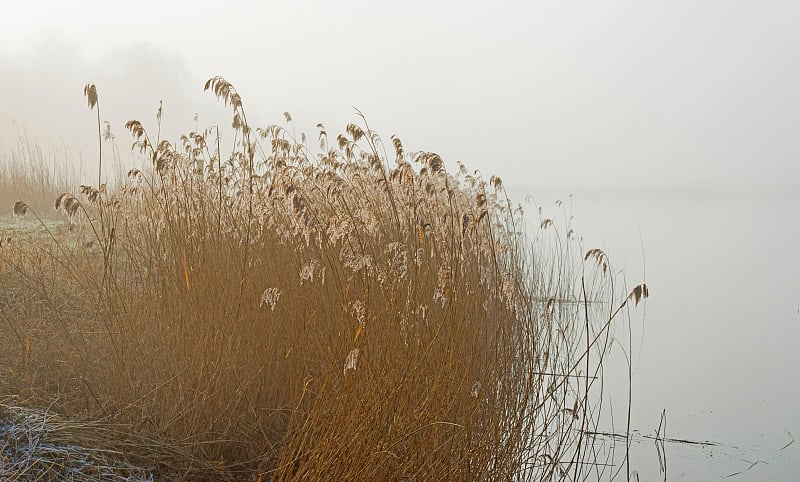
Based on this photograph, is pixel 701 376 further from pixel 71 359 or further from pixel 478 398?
pixel 71 359

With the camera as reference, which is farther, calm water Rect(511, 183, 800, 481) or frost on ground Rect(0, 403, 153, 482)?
calm water Rect(511, 183, 800, 481)

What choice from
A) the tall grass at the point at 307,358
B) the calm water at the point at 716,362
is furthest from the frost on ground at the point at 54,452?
Answer: the calm water at the point at 716,362

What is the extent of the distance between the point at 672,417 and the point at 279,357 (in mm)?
2724

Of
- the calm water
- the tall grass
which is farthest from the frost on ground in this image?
the calm water

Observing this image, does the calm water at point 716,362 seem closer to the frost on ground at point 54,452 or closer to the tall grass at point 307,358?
the tall grass at point 307,358

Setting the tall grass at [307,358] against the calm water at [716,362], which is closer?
the tall grass at [307,358]

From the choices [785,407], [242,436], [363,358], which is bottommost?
[785,407]

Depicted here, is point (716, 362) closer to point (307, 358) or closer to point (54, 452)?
point (307, 358)

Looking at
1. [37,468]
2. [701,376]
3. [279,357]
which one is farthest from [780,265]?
[37,468]

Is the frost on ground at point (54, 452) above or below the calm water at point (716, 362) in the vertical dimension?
above

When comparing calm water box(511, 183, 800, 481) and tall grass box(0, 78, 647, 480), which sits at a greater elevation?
tall grass box(0, 78, 647, 480)

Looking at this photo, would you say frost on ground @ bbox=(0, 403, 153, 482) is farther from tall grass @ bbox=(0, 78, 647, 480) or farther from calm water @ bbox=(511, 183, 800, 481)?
calm water @ bbox=(511, 183, 800, 481)

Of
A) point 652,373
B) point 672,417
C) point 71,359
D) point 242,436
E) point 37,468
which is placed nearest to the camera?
point 37,468

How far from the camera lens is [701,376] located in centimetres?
566
